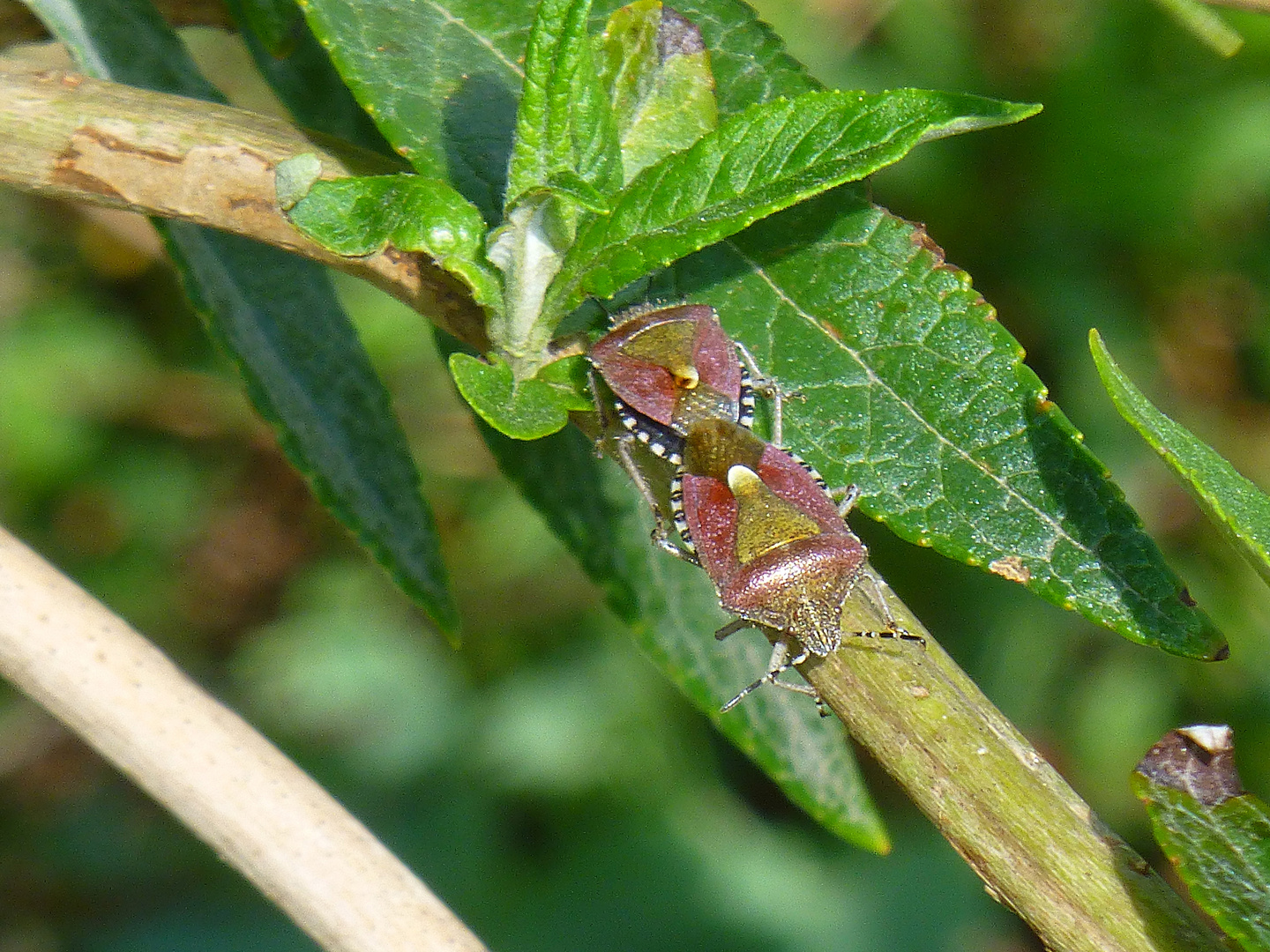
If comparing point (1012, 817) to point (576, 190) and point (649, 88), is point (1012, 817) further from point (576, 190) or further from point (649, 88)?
point (649, 88)

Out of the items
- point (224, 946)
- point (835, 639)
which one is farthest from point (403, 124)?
point (224, 946)

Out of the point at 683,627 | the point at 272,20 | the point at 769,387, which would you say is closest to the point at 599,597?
the point at 683,627

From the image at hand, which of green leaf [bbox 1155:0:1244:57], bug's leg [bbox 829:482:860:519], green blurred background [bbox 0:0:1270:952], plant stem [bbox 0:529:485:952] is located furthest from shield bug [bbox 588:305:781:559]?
green blurred background [bbox 0:0:1270:952]

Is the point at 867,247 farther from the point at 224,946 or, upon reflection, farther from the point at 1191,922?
the point at 224,946

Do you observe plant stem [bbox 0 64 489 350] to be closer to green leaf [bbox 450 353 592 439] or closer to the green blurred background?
green leaf [bbox 450 353 592 439]

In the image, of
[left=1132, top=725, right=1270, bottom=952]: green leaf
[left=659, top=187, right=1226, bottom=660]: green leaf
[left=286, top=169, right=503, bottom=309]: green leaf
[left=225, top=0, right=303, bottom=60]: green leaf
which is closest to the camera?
[left=1132, top=725, right=1270, bottom=952]: green leaf

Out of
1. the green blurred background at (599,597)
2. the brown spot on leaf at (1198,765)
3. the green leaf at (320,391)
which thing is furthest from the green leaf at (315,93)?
the green blurred background at (599,597)

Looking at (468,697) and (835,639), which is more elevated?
(835,639)
